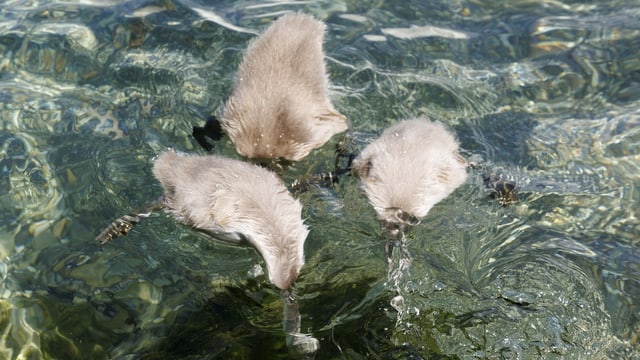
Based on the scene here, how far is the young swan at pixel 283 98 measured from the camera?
16.5ft

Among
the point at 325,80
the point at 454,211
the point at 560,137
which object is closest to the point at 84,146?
the point at 325,80

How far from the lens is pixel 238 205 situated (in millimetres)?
4211

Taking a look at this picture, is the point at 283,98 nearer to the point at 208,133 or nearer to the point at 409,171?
the point at 208,133

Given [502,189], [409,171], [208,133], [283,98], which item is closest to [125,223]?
[208,133]

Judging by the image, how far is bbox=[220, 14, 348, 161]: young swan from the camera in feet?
16.5

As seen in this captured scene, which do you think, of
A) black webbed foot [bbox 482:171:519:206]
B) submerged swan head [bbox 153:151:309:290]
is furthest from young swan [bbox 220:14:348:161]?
black webbed foot [bbox 482:171:519:206]

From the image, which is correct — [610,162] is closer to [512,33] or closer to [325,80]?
[512,33]

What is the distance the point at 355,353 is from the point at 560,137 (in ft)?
8.86

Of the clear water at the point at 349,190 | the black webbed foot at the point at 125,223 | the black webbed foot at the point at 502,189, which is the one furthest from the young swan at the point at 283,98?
the black webbed foot at the point at 502,189

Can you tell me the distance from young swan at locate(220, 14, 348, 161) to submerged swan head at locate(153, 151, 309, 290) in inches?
16.7

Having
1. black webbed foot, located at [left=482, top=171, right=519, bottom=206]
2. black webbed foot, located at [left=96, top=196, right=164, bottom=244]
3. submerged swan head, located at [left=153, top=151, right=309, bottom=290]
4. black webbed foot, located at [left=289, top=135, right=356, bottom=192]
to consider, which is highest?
submerged swan head, located at [left=153, top=151, right=309, bottom=290]

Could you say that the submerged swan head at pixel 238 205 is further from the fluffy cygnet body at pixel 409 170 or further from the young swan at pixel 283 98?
the fluffy cygnet body at pixel 409 170

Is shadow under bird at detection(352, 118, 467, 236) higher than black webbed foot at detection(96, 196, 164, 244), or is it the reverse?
shadow under bird at detection(352, 118, 467, 236)

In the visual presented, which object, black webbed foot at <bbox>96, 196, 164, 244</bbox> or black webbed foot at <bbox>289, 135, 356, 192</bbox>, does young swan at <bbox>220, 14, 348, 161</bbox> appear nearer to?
black webbed foot at <bbox>289, 135, 356, 192</bbox>
